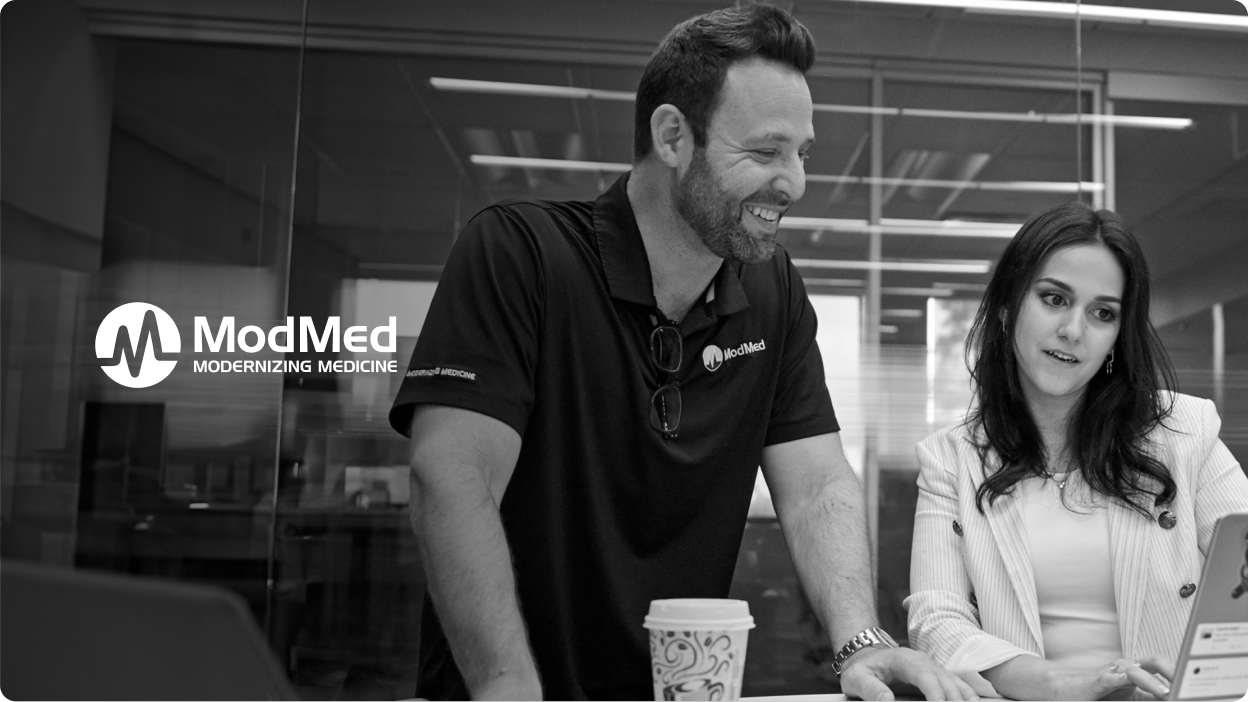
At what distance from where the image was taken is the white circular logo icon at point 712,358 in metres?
1.47

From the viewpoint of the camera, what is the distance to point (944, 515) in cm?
174

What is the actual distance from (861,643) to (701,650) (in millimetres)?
382

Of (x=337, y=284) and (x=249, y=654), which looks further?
(x=337, y=284)

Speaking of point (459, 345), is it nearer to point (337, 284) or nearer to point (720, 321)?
point (720, 321)

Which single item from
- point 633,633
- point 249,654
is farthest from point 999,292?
point 249,654

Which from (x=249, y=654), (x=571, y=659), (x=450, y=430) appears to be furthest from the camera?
(x=571, y=659)

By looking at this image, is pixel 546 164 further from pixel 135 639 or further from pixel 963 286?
pixel 135 639

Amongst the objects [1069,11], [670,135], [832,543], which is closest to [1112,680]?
[832,543]

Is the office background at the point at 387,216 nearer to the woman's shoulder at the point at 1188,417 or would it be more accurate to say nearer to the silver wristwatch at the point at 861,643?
the woman's shoulder at the point at 1188,417

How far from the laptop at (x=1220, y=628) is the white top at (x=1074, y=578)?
2.07ft

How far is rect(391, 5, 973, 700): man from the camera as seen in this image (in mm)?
1312

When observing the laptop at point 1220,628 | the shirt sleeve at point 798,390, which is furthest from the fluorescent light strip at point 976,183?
the laptop at point 1220,628

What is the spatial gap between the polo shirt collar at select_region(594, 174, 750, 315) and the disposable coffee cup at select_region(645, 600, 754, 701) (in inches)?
22.8

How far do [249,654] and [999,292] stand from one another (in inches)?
64.7
